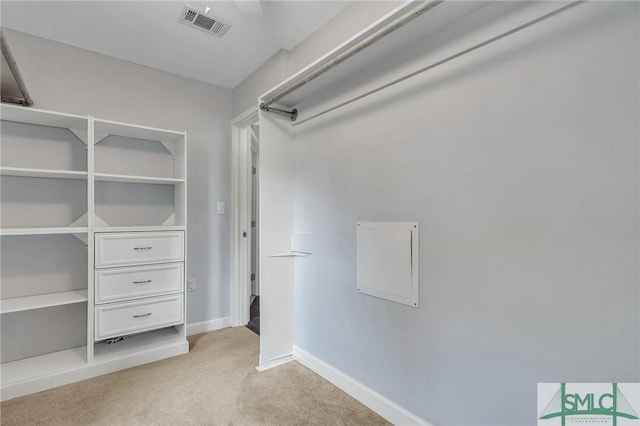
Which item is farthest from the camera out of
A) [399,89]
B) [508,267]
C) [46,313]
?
[46,313]

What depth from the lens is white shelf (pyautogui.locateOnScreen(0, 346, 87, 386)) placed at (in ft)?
6.29

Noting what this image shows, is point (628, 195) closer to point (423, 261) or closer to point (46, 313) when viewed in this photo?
point (423, 261)

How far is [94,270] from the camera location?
2111 mm

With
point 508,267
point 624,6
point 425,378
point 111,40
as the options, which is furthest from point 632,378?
point 111,40

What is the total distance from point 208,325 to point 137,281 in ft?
3.22

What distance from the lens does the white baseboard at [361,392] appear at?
1.53 metres

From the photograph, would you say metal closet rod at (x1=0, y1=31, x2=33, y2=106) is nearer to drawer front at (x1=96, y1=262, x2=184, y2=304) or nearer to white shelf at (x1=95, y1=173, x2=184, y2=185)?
white shelf at (x1=95, y1=173, x2=184, y2=185)

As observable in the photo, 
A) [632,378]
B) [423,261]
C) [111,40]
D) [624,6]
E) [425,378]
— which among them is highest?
[111,40]

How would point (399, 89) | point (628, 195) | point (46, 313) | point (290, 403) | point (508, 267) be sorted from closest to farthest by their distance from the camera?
1. point (628, 195)
2. point (508, 267)
3. point (399, 89)
4. point (290, 403)
5. point (46, 313)

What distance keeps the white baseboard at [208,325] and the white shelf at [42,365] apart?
0.84 m

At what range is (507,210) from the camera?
118 centimetres

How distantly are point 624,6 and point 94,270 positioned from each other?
3.05 m

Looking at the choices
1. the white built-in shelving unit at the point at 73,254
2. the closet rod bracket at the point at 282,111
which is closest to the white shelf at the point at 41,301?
the white built-in shelving unit at the point at 73,254

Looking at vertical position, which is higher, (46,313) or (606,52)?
(606,52)
